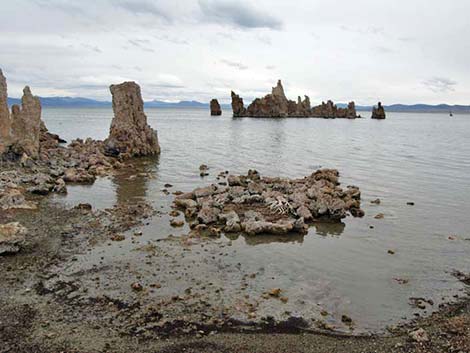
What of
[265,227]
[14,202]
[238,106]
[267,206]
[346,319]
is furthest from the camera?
[238,106]

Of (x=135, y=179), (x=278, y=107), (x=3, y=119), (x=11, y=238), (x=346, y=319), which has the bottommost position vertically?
(x=346, y=319)

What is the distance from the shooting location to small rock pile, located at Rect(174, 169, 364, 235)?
19.2 meters

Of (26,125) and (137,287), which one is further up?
(26,125)

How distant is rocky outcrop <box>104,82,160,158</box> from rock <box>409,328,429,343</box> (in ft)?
115

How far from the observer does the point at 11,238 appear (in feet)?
49.3

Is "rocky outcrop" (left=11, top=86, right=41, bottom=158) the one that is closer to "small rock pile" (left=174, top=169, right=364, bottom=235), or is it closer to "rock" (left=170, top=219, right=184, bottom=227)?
"small rock pile" (left=174, top=169, right=364, bottom=235)

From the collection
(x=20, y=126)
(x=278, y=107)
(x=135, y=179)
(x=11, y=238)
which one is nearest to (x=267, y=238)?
(x=11, y=238)

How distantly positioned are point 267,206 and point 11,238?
40.2 ft

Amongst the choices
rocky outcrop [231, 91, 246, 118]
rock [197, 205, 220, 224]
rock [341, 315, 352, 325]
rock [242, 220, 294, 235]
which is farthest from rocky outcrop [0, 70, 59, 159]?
rocky outcrop [231, 91, 246, 118]

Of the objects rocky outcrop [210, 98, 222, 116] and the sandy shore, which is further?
rocky outcrop [210, 98, 222, 116]

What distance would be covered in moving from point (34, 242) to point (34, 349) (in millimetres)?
7614

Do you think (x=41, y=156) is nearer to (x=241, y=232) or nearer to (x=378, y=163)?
(x=241, y=232)

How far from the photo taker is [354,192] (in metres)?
26.2

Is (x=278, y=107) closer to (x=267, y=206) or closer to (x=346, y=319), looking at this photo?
(x=267, y=206)
